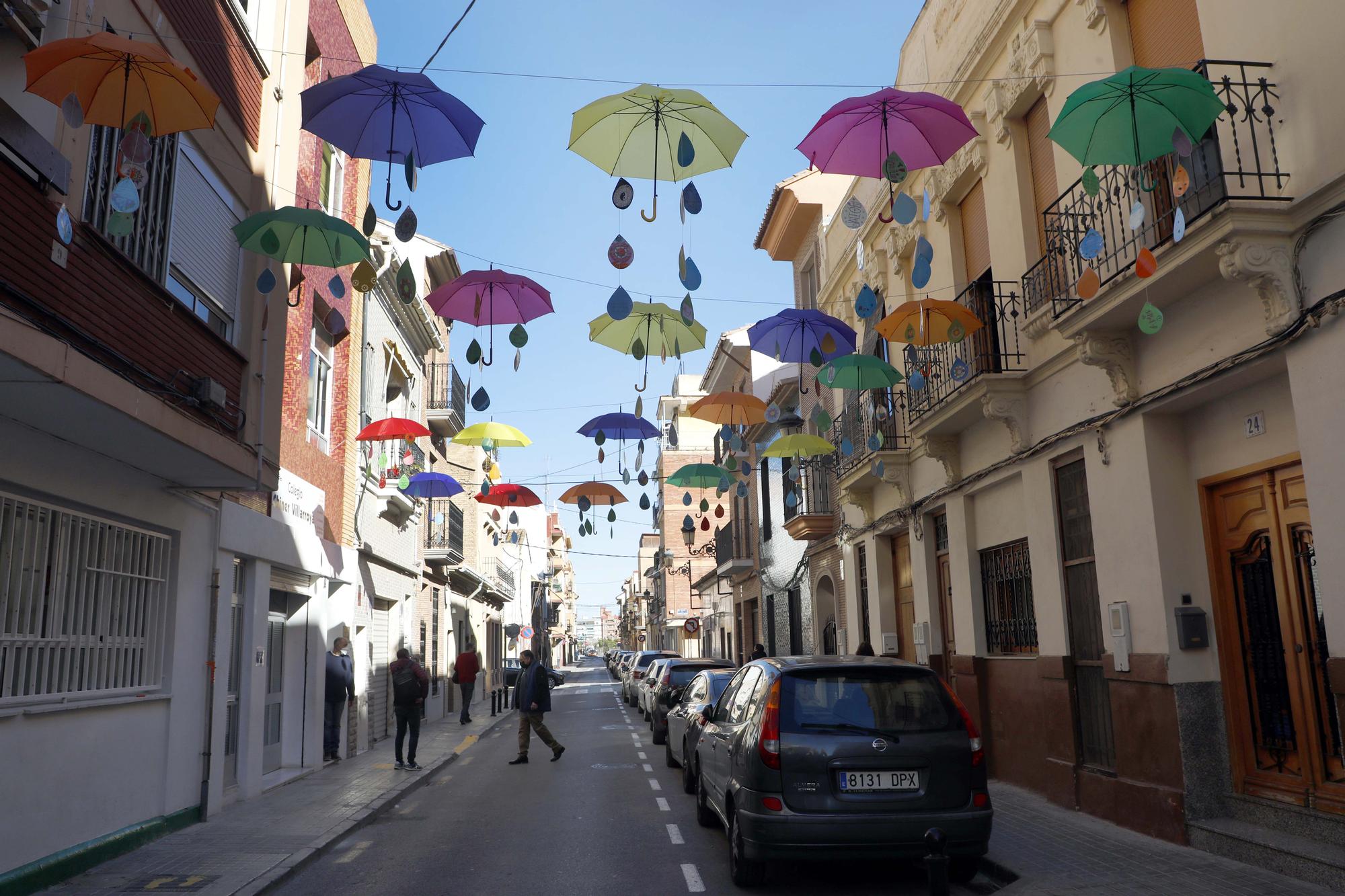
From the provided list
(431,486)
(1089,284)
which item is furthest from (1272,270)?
(431,486)

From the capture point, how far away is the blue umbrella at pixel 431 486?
18.3 metres

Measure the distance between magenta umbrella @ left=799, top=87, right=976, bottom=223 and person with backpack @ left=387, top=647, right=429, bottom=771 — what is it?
932 cm

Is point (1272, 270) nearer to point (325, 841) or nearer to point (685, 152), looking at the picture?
point (685, 152)

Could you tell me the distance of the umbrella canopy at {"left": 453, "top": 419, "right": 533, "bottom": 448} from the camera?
15.1 meters

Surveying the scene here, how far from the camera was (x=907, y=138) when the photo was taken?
8867 mm

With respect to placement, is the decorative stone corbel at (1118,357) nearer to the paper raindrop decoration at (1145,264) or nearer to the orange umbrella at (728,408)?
the paper raindrop decoration at (1145,264)

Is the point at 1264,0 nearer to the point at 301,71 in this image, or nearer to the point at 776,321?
the point at 776,321

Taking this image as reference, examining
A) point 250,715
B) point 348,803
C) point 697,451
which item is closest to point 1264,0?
point 348,803

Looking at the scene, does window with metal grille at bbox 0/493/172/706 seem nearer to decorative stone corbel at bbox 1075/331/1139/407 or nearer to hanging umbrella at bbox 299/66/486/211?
hanging umbrella at bbox 299/66/486/211

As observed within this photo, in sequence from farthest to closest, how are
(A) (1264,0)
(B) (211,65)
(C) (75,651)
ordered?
(B) (211,65) → (C) (75,651) → (A) (1264,0)

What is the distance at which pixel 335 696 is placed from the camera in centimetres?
1514

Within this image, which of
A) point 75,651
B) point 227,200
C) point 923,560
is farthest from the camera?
point 923,560

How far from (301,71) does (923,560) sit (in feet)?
35.0

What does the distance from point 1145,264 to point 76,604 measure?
879 cm
